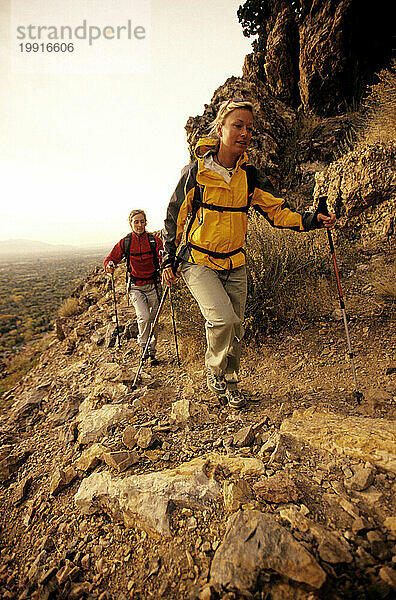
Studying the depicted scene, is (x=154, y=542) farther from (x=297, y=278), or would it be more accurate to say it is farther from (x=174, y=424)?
(x=297, y=278)

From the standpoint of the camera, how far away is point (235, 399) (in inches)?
120

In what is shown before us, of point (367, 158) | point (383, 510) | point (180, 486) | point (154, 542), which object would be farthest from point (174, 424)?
point (367, 158)

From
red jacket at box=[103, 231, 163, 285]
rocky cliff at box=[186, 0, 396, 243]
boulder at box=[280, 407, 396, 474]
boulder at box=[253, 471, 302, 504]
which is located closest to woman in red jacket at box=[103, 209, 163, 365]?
Answer: red jacket at box=[103, 231, 163, 285]

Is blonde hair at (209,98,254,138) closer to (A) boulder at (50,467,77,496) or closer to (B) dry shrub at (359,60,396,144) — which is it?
(A) boulder at (50,467,77,496)

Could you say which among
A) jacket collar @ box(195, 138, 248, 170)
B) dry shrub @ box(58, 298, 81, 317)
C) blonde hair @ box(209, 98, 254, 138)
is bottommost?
dry shrub @ box(58, 298, 81, 317)

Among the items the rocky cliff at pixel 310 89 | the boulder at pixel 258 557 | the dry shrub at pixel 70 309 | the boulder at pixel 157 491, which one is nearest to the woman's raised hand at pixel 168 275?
the boulder at pixel 157 491

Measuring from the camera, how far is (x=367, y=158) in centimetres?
583

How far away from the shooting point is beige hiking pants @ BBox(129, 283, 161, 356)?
4984 mm

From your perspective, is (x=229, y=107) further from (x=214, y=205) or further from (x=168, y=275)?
(x=168, y=275)

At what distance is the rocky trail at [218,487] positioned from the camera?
55.8 inches

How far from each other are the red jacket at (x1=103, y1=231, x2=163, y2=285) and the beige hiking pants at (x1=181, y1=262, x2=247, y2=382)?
2269 millimetres

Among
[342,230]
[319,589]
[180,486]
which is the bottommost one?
[180,486]

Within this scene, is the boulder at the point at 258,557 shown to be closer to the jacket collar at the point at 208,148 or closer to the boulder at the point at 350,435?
the boulder at the point at 350,435

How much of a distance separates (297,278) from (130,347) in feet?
9.64
